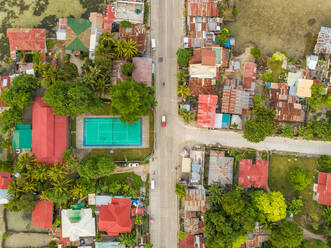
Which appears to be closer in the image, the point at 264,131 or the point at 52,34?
the point at 264,131

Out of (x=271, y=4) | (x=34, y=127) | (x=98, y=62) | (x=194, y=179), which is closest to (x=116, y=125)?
(x=98, y=62)

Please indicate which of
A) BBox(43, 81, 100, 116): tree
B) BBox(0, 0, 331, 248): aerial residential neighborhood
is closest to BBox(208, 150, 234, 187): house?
BBox(0, 0, 331, 248): aerial residential neighborhood

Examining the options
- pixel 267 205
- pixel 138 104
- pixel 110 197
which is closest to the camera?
pixel 138 104

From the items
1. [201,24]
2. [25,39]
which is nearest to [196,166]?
[201,24]

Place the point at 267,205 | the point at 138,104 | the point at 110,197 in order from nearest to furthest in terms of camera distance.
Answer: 1. the point at 138,104
2. the point at 267,205
3. the point at 110,197

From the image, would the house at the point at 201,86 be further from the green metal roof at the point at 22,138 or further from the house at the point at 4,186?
the house at the point at 4,186

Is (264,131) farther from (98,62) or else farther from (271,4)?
(98,62)

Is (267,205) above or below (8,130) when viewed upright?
below

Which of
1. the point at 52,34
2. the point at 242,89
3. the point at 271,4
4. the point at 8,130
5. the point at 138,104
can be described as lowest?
the point at 8,130
